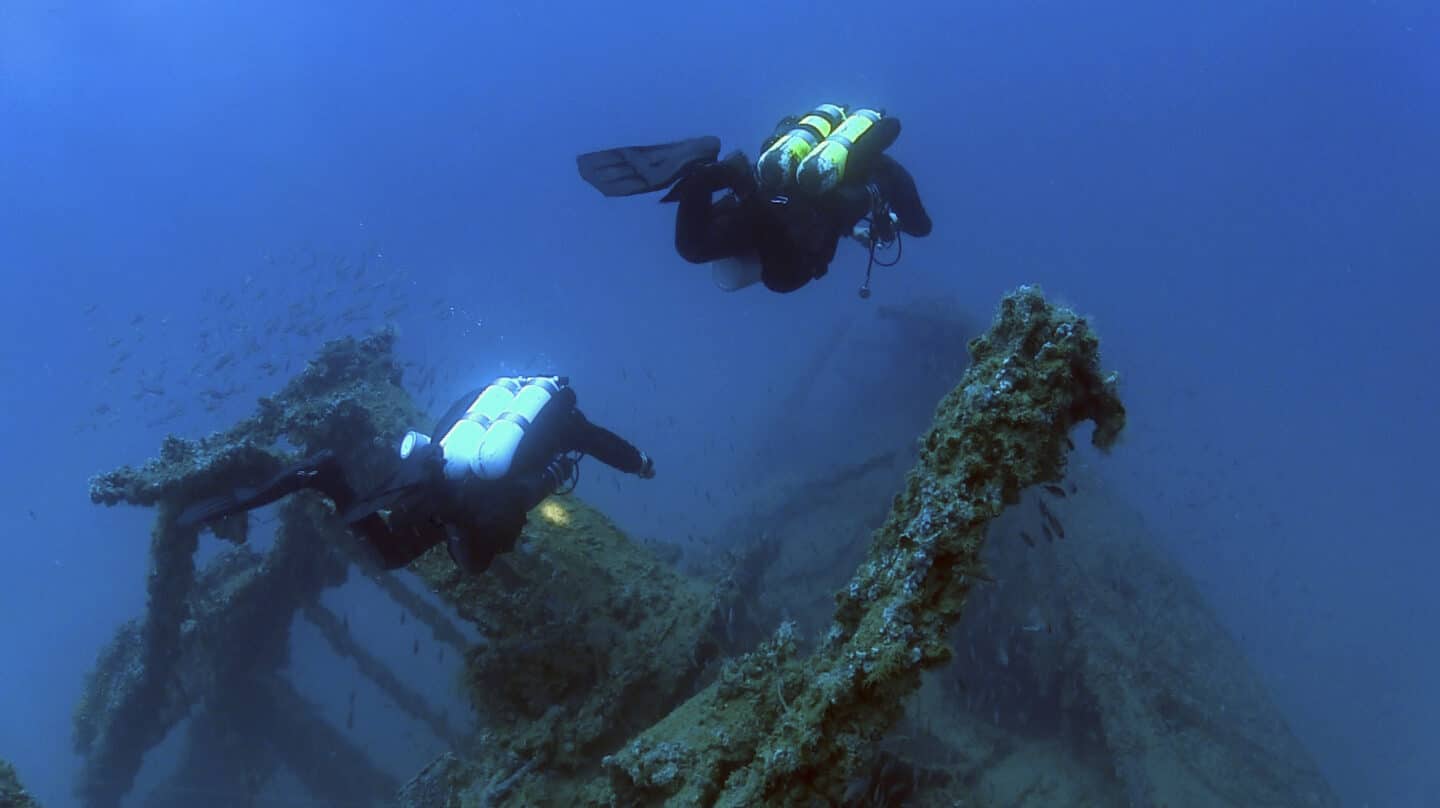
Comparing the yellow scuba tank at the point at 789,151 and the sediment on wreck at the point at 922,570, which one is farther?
the yellow scuba tank at the point at 789,151

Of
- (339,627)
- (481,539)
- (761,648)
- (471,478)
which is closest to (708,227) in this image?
(471,478)

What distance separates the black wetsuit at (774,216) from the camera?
5309mm

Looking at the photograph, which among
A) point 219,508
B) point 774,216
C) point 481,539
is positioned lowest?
point 481,539

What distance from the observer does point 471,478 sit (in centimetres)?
512

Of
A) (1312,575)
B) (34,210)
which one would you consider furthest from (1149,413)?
(34,210)

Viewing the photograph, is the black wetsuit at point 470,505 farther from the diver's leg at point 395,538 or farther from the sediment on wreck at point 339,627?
the sediment on wreck at point 339,627

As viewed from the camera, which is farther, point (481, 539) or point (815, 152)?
point (481, 539)

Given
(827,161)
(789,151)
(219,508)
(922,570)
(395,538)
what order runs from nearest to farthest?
(922,570)
(827,161)
(789,151)
(395,538)
(219,508)

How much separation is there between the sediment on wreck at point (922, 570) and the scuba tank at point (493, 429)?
93.6 inches

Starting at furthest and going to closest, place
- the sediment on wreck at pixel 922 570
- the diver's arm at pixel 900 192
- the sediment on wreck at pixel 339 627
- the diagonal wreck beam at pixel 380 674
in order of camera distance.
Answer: the diagonal wreck beam at pixel 380 674 → the sediment on wreck at pixel 339 627 → the diver's arm at pixel 900 192 → the sediment on wreck at pixel 922 570

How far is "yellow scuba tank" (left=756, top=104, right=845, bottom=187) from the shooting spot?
16.4 ft

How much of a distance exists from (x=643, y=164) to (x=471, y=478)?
2.38 m

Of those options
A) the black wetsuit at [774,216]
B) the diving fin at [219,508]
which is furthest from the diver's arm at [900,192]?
the diving fin at [219,508]

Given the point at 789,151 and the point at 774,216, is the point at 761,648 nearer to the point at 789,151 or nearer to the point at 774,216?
the point at 774,216
